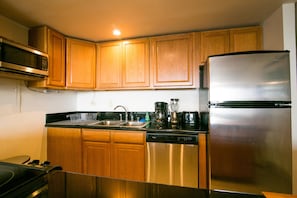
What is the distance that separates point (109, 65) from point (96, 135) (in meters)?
1.06

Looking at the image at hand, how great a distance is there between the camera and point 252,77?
1550 mm

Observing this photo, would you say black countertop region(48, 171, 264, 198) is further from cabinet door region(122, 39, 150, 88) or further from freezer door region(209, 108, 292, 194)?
cabinet door region(122, 39, 150, 88)

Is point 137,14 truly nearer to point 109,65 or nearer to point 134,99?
point 109,65

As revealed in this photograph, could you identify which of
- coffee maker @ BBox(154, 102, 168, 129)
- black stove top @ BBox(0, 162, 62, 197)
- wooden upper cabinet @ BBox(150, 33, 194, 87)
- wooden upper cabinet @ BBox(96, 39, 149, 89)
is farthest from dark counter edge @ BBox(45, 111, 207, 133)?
black stove top @ BBox(0, 162, 62, 197)

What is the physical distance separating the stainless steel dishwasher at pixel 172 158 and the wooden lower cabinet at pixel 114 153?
0.12m

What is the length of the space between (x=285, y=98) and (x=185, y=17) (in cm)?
129

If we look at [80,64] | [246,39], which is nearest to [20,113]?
[80,64]

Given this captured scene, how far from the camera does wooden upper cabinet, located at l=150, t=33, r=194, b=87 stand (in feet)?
7.41

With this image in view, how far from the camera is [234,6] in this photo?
172 centimetres

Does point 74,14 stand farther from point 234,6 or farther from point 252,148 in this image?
point 252,148

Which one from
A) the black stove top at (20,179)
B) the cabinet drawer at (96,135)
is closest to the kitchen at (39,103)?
the cabinet drawer at (96,135)

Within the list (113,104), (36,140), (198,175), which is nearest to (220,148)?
(198,175)

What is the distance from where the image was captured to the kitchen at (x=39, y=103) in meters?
1.92

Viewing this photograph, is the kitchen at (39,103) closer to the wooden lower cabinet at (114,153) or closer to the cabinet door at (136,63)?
the cabinet door at (136,63)
